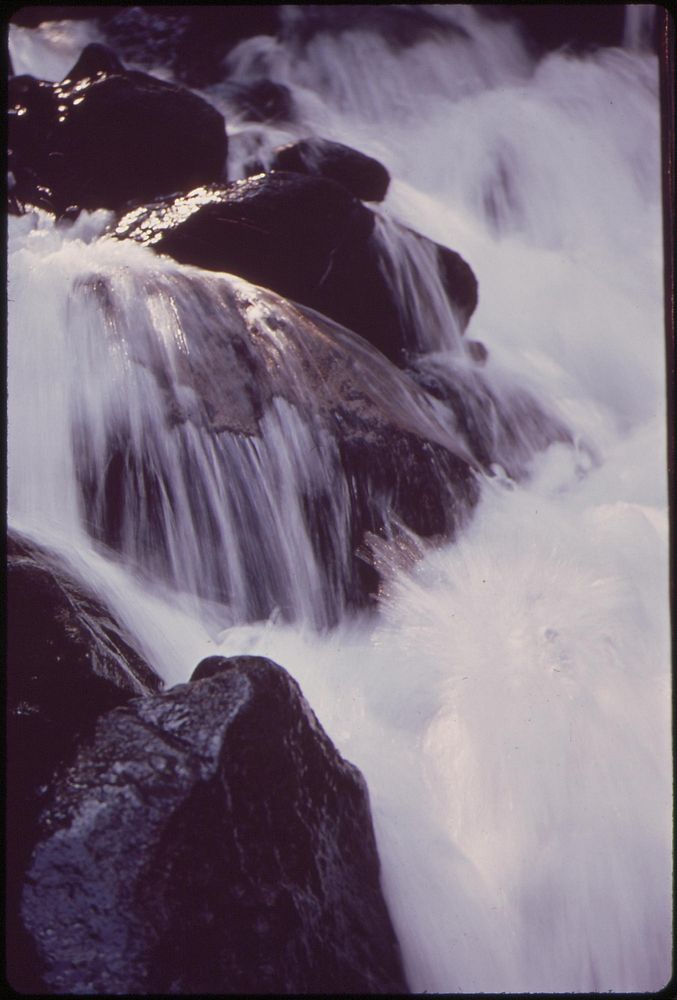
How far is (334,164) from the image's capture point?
3242 mm

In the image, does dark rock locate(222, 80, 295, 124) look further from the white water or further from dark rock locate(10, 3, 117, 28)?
dark rock locate(10, 3, 117, 28)

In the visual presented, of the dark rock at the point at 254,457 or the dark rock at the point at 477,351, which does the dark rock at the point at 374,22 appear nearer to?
the dark rock at the point at 254,457

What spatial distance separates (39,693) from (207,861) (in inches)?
13.7

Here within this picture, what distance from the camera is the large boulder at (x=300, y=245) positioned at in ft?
8.64

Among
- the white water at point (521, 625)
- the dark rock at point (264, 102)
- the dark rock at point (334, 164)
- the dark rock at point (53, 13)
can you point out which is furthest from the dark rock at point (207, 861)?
the dark rock at point (264, 102)

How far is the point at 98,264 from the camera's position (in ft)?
7.73

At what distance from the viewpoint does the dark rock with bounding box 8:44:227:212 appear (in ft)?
9.12

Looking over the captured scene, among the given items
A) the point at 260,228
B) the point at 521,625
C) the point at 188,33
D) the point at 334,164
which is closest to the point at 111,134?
the point at 188,33

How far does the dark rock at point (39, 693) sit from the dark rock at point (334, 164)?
2.27 m

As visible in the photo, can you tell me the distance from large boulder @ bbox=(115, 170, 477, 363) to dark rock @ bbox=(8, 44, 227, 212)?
0.53 ft

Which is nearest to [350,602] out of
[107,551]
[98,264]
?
[107,551]

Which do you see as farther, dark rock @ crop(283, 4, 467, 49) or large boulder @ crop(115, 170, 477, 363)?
large boulder @ crop(115, 170, 477, 363)

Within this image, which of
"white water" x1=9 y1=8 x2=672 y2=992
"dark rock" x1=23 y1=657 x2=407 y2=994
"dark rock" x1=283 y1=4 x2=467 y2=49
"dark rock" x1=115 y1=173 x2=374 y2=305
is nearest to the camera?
"dark rock" x1=23 y1=657 x2=407 y2=994

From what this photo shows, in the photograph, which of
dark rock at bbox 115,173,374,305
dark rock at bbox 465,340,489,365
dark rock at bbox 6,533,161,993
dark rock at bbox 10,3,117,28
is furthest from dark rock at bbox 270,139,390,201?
dark rock at bbox 6,533,161,993
